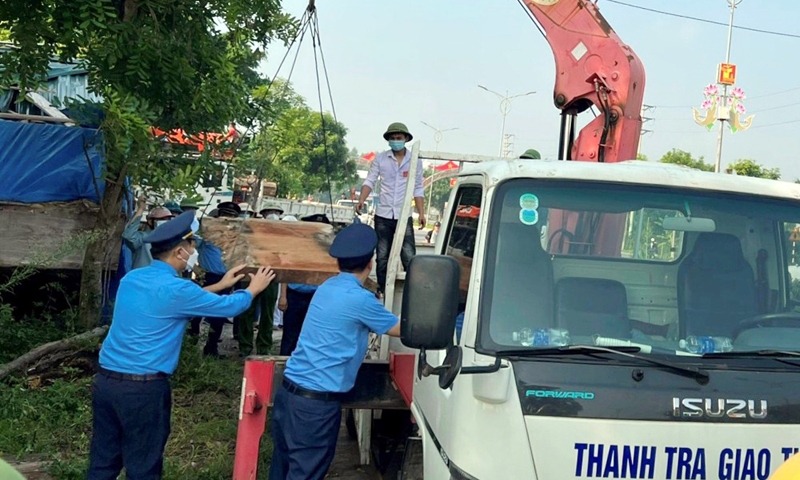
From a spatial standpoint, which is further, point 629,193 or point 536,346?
point 629,193

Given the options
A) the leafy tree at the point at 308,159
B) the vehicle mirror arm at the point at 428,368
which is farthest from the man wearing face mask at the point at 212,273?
the leafy tree at the point at 308,159

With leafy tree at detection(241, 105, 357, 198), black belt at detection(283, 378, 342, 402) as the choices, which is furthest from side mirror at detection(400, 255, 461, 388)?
leafy tree at detection(241, 105, 357, 198)

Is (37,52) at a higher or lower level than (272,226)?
higher

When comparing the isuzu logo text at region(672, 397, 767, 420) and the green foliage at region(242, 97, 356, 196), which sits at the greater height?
the green foliage at region(242, 97, 356, 196)

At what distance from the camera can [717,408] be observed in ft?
7.92

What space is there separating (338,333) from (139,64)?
4.08 metres

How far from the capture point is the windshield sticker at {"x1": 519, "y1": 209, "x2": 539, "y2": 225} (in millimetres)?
2834

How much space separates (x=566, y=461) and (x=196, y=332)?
7200 mm

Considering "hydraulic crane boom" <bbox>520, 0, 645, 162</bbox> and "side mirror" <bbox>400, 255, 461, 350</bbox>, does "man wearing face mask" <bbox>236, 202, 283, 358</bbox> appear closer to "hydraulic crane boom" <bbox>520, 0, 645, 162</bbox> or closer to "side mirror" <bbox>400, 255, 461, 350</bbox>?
"hydraulic crane boom" <bbox>520, 0, 645, 162</bbox>

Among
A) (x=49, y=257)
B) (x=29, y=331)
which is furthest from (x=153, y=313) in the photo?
(x=29, y=331)

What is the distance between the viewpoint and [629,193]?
9.59 ft

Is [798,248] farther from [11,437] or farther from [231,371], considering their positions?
[231,371]

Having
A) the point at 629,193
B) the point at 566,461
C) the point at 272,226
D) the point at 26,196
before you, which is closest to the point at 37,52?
the point at 26,196

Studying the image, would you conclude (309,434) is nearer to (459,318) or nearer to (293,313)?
(459,318)
